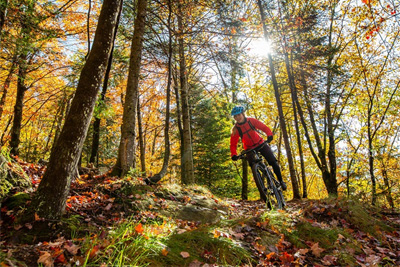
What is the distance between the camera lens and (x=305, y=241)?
3.33 m

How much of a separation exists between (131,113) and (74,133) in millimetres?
3022

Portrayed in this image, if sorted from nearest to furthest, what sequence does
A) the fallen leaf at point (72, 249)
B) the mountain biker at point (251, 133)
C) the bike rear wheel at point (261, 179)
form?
the fallen leaf at point (72, 249) → the bike rear wheel at point (261, 179) → the mountain biker at point (251, 133)

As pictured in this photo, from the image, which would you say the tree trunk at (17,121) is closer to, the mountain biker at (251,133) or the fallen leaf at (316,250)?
the mountain biker at (251,133)

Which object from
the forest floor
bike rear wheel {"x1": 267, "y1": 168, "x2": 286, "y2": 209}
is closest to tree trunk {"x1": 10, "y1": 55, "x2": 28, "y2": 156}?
the forest floor

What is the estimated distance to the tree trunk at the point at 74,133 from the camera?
9.22ft

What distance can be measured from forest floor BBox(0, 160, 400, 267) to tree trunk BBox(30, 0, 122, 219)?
23 cm

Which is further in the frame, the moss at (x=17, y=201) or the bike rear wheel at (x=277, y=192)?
the bike rear wheel at (x=277, y=192)

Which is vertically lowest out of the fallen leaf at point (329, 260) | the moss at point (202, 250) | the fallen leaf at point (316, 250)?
the fallen leaf at point (329, 260)

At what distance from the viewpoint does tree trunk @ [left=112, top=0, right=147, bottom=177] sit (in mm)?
5730

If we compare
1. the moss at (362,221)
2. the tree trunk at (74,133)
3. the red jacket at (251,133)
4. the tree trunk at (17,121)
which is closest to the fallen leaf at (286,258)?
the moss at (362,221)

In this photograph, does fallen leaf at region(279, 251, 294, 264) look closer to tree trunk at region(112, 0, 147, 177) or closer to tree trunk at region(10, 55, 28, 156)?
tree trunk at region(112, 0, 147, 177)

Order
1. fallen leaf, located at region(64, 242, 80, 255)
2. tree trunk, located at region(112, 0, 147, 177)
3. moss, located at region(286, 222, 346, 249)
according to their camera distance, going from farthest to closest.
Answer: tree trunk, located at region(112, 0, 147, 177)
moss, located at region(286, 222, 346, 249)
fallen leaf, located at region(64, 242, 80, 255)

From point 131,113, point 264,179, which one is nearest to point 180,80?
point 131,113

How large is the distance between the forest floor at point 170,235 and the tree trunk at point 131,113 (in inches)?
32.9
